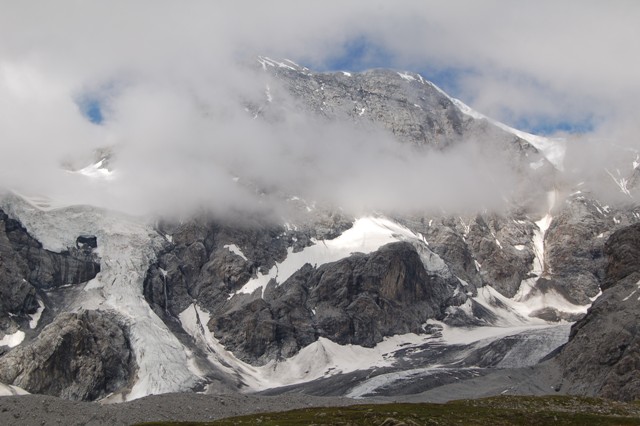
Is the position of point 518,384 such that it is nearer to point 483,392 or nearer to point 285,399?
point 483,392

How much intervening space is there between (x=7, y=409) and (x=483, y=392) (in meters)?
122

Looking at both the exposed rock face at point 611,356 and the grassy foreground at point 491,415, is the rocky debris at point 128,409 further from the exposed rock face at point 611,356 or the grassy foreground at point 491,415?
the exposed rock face at point 611,356

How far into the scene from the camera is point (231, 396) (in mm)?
154375

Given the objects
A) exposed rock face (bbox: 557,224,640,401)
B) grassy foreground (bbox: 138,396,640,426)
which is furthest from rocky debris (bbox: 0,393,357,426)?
exposed rock face (bbox: 557,224,640,401)

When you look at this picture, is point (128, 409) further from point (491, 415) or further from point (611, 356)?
point (611, 356)

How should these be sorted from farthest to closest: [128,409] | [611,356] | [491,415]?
1. [611,356]
2. [128,409]
3. [491,415]

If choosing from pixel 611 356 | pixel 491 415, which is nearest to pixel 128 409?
pixel 491 415

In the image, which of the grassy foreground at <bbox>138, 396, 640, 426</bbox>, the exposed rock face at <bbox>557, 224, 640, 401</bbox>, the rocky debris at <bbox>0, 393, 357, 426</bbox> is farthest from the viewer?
the exposed rock face at <bbox>557, 224, 640, 401</bbox>

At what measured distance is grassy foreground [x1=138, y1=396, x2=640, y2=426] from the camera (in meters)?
90.6

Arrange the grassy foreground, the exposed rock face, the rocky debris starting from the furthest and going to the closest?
the exposed rock face → the rocky debris → the grassy foreground

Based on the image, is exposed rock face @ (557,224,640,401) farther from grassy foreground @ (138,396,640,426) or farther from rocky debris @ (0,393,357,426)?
rocky debris @ (0,393,357,426)

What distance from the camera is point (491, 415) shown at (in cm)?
9988

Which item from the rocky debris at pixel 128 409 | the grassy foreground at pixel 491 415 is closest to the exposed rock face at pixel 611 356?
the grassy foreground at pixel 491 415

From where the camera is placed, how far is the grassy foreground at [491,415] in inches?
3568
